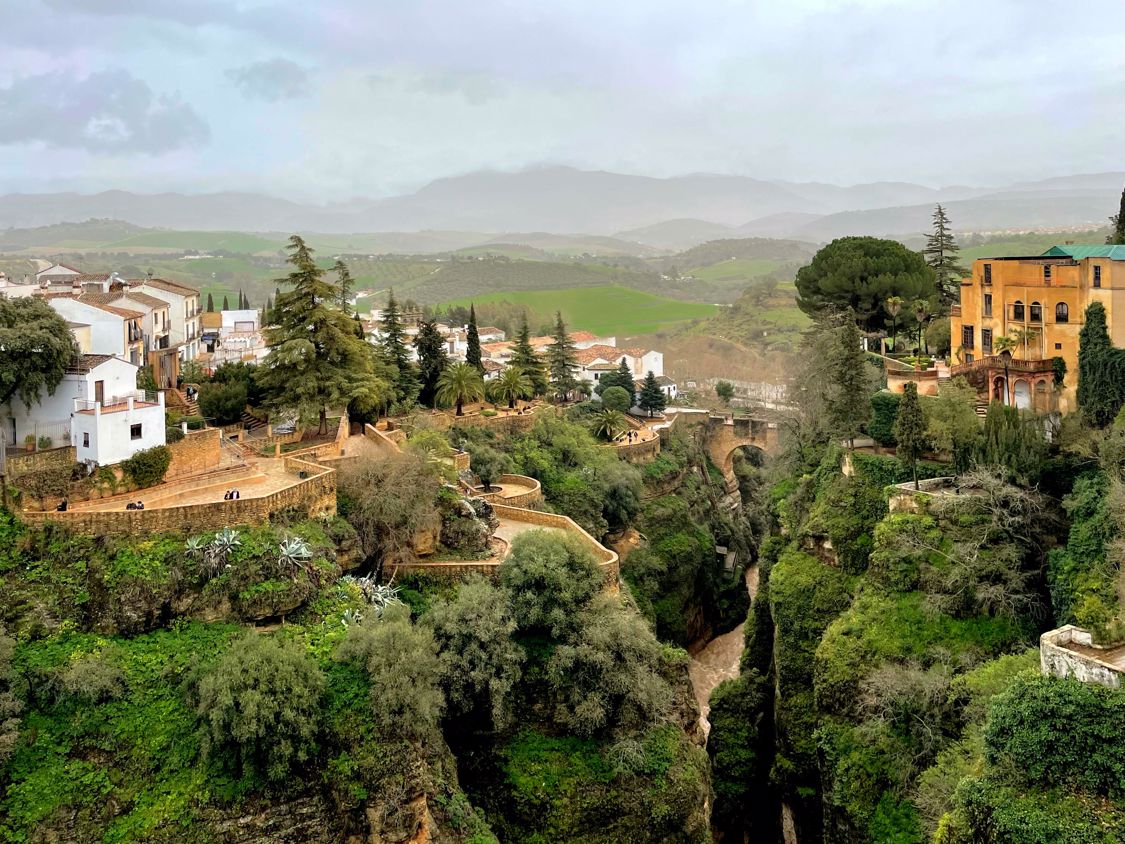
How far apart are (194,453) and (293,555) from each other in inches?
268

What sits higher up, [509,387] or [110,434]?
[110,434]

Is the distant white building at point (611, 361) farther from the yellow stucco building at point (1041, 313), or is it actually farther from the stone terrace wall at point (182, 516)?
the stone terrace wall at point (182, 516)

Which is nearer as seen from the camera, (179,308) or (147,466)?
(147,466)

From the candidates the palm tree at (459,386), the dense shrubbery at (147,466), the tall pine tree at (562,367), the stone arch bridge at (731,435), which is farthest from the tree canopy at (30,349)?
the stone arch bridge at (731,435)

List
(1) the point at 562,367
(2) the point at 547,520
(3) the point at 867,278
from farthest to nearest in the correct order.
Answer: (1) the point at 562,367
(3) the point at 867,278
(2) the point at 547,520

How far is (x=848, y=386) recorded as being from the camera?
32.8m

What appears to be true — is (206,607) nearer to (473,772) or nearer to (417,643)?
(417,643)

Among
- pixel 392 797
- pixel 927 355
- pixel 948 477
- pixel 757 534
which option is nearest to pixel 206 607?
pixel 392 797

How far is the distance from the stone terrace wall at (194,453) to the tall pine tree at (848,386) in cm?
2132

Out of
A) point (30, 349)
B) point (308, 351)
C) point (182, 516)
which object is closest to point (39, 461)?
point (30, 349)

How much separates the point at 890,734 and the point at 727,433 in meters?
36.5

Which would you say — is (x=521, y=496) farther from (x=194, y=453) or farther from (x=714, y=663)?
(x=714, y=663)

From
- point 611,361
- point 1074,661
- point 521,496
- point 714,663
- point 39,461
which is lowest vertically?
point 714,663

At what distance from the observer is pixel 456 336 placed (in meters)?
66.2
